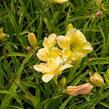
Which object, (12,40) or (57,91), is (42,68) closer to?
(57,91)

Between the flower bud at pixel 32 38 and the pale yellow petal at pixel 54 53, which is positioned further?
the flower bud at pixel 32 38

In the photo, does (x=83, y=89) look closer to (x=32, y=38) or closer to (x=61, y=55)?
(x=61, y=55)

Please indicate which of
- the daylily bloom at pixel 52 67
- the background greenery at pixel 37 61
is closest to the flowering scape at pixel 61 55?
the daylily bloom at pixel 52 67

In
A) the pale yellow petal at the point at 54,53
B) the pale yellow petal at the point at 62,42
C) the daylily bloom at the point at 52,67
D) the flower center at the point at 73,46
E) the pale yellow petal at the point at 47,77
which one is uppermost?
the pale yellow petal at the point at 62,42

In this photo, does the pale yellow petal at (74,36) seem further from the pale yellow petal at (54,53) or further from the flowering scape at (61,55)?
the pale yellow petal at (54,53)

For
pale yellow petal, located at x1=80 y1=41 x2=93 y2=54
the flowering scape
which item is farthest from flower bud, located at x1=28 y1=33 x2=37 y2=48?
pale yellow petal, located at x1=80 y1=41 x2=93 y2=54

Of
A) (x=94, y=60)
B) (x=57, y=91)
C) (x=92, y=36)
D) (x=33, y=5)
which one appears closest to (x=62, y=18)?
(x=33, y=5)
